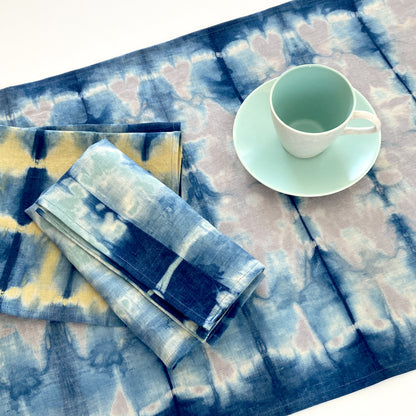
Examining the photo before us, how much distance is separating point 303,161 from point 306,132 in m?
0.03

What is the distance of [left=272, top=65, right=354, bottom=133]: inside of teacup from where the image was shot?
1.62ft

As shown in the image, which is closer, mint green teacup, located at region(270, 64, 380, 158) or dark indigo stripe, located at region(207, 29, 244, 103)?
mint green teacup, located at region(270, 64, 380, 158)

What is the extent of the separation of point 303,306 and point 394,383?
0.41ft

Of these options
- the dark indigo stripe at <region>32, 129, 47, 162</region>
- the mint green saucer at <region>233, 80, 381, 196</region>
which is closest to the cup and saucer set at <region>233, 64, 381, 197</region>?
the mint green saucer at <region>233, 80, 381, 196</region>

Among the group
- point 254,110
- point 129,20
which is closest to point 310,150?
point 254,110

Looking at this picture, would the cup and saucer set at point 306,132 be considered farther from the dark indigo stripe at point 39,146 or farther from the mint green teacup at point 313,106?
the dark indigo stripe at point 39,146

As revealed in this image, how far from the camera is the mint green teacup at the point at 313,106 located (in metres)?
0.48

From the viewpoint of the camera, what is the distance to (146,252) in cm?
48

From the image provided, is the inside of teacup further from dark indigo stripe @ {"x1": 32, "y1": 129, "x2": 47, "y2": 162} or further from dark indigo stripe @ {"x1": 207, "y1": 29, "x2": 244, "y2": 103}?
dark indigo stripe @ {"x1": 32, "y1": 129, "x2": 47, "y2": 162}

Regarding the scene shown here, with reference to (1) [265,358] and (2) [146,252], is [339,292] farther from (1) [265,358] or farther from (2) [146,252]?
(2) [146,252]

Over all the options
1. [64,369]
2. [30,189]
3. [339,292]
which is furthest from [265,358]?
[30,189]

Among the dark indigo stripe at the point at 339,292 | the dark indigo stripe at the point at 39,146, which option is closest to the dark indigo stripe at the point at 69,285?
the dark indigo stripe at the point at 39,146

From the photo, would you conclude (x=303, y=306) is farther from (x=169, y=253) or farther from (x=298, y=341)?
(x=169, y=253)

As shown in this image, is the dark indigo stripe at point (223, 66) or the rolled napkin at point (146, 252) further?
the dark indigo stripe at point (223, 66)
